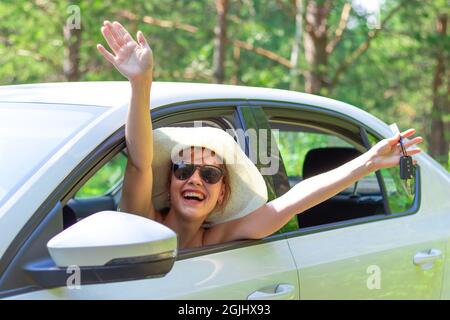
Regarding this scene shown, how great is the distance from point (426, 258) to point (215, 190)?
1085 millimetres

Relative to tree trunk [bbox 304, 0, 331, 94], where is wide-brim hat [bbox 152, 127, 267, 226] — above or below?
below

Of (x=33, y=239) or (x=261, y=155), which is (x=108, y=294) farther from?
(x=261, y=155)

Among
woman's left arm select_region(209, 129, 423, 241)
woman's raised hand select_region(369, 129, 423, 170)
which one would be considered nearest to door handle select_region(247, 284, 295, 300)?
woman's left arm select_region(209, 129, 423, 241)

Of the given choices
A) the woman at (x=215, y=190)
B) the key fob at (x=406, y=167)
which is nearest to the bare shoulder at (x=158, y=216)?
the woman at (x=215, y=190)

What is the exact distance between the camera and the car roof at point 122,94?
8.41 ft

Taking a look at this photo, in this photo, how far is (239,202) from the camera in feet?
9.18

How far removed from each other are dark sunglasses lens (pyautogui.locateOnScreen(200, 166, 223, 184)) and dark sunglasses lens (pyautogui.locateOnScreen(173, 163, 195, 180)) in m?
0.04

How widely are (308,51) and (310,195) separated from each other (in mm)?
10503

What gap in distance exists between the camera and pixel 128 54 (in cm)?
233

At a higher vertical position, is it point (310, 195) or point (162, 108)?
point (162, 108)

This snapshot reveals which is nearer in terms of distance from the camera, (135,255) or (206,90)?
(135,255)

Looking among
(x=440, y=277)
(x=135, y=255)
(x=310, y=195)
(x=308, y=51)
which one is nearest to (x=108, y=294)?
(x=135, y=255)

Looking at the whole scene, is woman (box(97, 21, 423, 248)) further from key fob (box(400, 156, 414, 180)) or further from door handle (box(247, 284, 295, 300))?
door handle (box(247, 284, 295, 300))

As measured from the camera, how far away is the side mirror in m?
1.89
